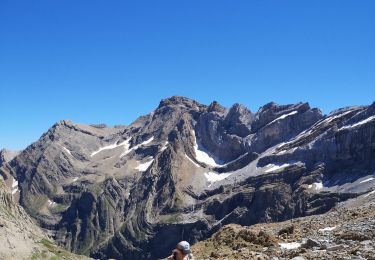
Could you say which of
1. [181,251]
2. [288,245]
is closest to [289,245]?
[288,245]

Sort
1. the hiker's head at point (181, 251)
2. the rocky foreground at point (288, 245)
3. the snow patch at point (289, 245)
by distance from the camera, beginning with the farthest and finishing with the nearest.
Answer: the snow patch at point (289, 245) < the rocky foreground at point (288, 245) < the hiker's head at point (181, 251)

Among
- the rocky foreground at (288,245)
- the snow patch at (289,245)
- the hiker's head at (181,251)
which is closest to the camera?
the hiker's head at (181,251)

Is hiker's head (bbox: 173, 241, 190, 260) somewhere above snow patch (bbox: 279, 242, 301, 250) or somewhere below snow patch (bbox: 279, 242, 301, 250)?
above

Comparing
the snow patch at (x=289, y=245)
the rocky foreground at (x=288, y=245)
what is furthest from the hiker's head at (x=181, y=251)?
the snow patch at (x=289, y=245)

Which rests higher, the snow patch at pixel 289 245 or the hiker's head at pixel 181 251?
the hiker's head at pixel 181 251

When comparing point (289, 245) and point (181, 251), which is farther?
point (289, 245)

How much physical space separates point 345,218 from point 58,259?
15244 centimetres

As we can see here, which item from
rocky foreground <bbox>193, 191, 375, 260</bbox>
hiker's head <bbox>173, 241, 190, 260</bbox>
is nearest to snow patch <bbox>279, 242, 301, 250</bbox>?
rocky foreground <bbox>193, 191, 375, 260</bbox>

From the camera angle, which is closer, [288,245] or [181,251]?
[181,251]

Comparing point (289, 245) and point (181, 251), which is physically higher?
point (181, 251)

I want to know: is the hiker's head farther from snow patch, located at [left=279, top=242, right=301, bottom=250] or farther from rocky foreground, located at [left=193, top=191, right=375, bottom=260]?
snow patch, located at [left=279, top=242, right=301, bottom=250]

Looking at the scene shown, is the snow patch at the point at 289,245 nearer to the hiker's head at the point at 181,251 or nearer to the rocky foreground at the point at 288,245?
the rocky foreground at the point at 288,245

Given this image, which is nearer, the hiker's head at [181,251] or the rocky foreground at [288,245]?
the hiker's head at [181,251]

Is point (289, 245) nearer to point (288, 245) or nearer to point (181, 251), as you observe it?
point (288, 245)
